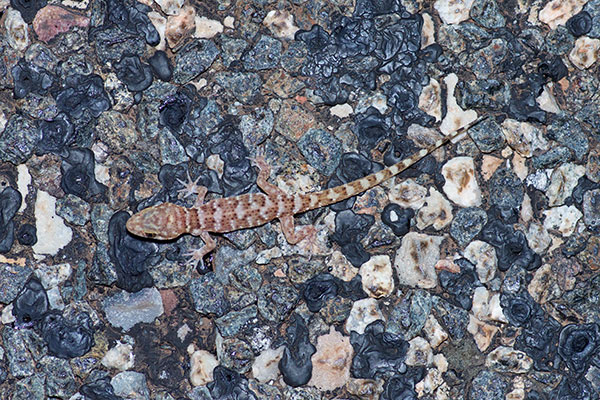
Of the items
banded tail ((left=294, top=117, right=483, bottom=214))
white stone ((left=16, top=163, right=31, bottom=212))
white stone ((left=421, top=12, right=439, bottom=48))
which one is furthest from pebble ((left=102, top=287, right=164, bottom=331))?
white stone ((left=421, top=12, right=439, bottom=48))

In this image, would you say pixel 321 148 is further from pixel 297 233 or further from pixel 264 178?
pixel 297 233

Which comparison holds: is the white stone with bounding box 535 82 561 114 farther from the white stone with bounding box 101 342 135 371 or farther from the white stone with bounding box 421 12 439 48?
the white stone with bounding box 101 342 135 371

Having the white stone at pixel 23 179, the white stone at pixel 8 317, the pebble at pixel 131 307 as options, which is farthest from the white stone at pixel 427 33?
the white stone at pixel 8 317

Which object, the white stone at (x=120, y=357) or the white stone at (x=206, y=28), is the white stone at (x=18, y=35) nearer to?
the white stone at (x=206, y=28)

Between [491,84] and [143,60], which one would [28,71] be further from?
[491,84]

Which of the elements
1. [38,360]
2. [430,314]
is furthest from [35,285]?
[430,314]

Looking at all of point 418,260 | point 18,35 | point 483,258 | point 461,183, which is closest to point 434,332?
point 418,260
